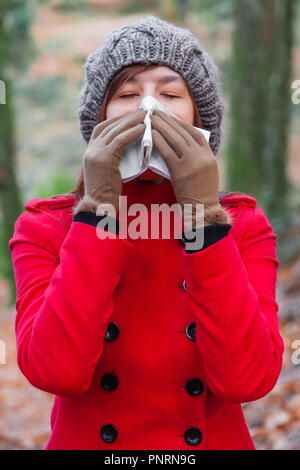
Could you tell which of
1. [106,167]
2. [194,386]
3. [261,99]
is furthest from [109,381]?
[261,99]

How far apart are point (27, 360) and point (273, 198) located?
6143 millimetres

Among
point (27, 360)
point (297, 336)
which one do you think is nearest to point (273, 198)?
point (297, 336)

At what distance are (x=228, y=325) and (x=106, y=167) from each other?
587 millimetres

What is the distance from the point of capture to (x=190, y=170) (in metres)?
1.65

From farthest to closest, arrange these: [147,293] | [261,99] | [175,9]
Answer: [175,9] → [261,99] → [147,293]

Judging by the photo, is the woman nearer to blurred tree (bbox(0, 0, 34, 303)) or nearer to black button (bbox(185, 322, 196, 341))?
black button (bbox(185, 322, 196, 341))

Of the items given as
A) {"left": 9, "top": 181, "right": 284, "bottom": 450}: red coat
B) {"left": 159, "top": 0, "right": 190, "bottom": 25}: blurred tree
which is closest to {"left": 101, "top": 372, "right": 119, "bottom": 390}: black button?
{"left": 9, "top": 181, "right": 284, "bottom": 450}: red coat

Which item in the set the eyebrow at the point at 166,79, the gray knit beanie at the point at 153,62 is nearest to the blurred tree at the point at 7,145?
the gray knit beanie at the point at 153,62

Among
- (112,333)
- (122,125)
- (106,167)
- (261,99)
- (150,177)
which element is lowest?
(261,99)

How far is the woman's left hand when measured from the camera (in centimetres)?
164

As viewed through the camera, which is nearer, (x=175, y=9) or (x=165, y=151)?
(x=165, y=151)

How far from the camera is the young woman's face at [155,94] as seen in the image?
187 centimetres

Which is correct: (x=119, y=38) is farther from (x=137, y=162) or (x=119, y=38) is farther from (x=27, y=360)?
(x=27, y=360)

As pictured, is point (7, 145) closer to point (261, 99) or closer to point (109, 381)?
point (261, 99)
